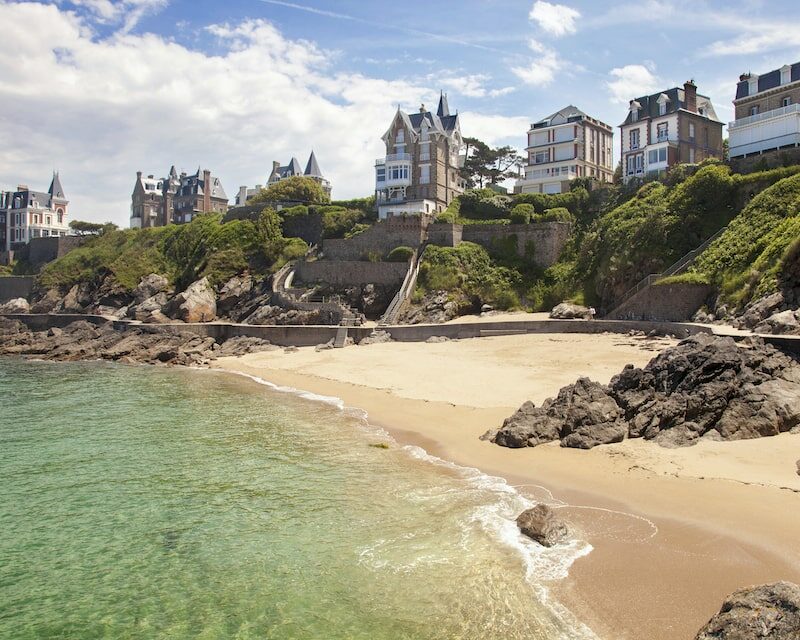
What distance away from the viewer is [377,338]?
37500 mm

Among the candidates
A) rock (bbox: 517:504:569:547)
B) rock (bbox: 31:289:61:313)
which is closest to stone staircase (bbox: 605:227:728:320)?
rock (bbox: 517:504:569:547)

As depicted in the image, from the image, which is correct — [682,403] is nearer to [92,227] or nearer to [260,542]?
[260,542]

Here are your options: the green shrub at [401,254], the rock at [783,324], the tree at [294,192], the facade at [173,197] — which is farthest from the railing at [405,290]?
the facade at [173,197]

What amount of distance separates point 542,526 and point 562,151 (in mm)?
50354

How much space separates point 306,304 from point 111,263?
28696mm

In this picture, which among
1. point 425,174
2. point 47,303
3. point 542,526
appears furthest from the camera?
point 47,303

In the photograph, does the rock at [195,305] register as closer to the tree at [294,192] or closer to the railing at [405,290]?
the railing at [405,290]

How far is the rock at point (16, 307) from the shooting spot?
61672mm

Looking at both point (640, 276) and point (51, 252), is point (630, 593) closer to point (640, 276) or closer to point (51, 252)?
point (640, 276)

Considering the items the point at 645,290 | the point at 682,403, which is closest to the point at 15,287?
the point at 645,290

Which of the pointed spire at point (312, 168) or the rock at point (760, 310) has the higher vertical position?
the pointed spire at point (312, 168)

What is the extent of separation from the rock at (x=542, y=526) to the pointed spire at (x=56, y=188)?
10825 centimetres

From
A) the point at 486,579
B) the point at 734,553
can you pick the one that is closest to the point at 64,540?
the point at 486,579

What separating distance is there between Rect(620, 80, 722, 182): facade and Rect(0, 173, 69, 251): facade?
3035 inches
